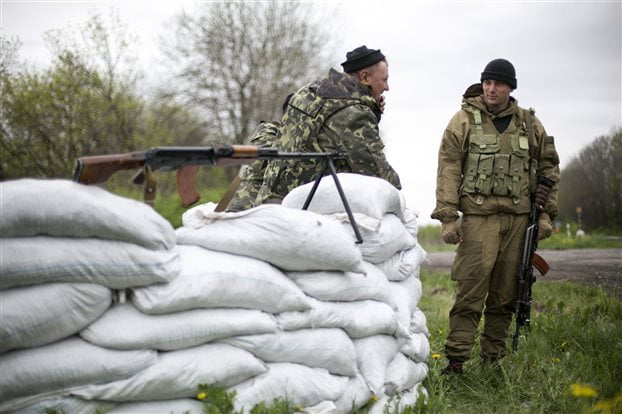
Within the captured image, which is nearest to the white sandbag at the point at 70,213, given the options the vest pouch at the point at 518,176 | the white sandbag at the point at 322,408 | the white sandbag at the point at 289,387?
the white sandbag at the point at 289,387

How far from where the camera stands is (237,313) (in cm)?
308

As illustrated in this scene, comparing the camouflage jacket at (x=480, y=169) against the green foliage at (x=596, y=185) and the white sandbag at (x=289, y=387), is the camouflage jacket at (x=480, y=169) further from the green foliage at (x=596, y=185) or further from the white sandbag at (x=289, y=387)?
the green foliage at (x=596, y=185)

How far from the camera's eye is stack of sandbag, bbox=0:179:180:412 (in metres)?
2.62

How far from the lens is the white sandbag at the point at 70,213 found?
2602 mm

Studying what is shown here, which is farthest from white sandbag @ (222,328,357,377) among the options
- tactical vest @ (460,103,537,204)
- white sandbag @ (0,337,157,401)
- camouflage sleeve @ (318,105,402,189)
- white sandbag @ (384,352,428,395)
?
tactical vest @ (460,103,537,204)

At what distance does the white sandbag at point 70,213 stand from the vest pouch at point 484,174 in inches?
122

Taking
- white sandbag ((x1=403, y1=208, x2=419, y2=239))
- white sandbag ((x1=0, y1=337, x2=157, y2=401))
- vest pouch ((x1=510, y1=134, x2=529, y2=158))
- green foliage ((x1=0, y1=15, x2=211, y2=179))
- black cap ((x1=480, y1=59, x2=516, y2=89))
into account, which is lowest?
white sandbag ((x1=0, y1=337, x2=157, y2=401))

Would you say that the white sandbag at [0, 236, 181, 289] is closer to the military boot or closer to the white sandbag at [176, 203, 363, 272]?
the white sandbag at [176, 203, 363, 272]

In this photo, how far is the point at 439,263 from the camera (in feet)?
43.8

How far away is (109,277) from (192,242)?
58 cm

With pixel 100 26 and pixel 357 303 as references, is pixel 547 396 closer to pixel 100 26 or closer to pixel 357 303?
pixel 357 303

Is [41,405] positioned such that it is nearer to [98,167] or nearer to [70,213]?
[70,213]

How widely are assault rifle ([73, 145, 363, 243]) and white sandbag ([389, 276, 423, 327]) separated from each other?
678mm

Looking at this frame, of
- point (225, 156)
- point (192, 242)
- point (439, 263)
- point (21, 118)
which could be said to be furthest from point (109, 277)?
point (21, 118)
